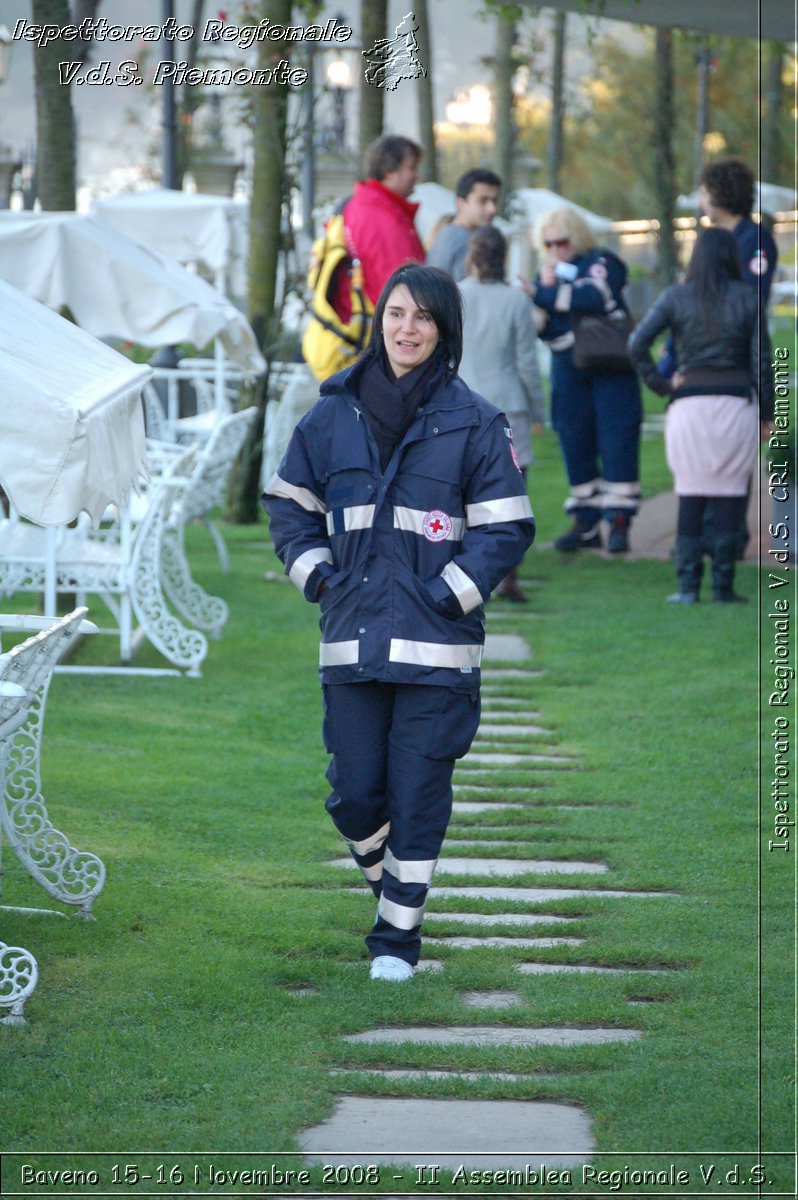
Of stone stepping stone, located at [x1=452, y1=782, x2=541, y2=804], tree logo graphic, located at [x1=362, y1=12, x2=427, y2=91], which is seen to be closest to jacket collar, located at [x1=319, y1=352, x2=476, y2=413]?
stone stepping stone, located at [x1=452, y1=782, x2=541, y2=804]

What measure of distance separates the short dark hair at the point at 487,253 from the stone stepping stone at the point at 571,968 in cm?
573

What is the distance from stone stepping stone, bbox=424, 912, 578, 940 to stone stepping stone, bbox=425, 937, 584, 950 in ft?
0.36

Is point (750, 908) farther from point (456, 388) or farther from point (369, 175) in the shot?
point (369, 175)

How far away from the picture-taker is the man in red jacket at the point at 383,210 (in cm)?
952

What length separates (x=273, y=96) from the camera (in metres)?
13.4

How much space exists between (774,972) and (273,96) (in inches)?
410

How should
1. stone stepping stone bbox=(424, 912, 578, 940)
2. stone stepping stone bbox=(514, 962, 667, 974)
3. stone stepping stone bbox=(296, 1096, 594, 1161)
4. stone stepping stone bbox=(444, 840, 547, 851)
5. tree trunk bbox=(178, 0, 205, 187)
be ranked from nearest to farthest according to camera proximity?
stone stepping stone bbox=(296, 1096, 594, 1161) < stone stepping stone bbox=(514, 962, 667, 974) < stone stepping stone bbox=(424, 912, 578, 940) < stone stepping stone bbox=(444, 840, 547, 851) < tree trunk bbox=(178, 0, 205, 187)

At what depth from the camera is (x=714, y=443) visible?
9.48 metres

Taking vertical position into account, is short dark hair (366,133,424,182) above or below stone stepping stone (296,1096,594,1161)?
above

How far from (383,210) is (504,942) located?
5.84 m

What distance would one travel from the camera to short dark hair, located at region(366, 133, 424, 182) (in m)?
9.48

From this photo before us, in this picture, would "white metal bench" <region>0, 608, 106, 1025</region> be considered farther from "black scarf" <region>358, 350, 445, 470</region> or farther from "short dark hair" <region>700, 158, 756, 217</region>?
Answer: "short dark hair" <region>700, 158, 756, 217</region>

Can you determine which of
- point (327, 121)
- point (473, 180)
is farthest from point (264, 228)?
point (327, 121)

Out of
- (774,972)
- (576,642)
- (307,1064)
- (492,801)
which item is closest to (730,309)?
(576,642)
